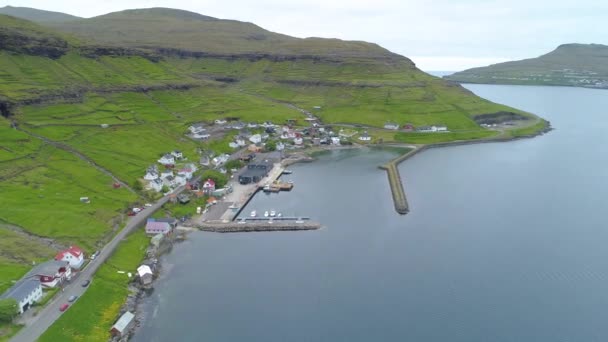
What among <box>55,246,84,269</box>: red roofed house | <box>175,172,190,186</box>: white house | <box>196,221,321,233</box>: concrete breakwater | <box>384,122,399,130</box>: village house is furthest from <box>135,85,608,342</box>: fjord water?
<box>384,122,399,130</box>: village house

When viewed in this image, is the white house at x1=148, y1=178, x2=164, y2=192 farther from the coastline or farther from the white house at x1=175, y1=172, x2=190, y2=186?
the coastline

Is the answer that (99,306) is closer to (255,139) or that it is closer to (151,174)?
(151,174)

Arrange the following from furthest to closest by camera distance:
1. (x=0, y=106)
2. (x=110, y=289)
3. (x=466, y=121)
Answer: (x=466, y=121) < (x=0, y=106) < (x=110, y=289)

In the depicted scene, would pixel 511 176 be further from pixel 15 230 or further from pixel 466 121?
pixel 15 230

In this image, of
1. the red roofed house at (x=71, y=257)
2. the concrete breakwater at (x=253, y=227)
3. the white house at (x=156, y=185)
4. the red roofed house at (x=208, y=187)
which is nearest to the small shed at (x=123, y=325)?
the red roofed house at (x=71, y=257)

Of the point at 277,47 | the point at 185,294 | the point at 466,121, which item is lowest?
the point at 185,294

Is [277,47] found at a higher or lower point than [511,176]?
higher

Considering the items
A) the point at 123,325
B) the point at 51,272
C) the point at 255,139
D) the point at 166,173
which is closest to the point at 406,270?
the point at 123,325

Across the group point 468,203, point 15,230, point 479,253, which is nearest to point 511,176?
point 468,203
